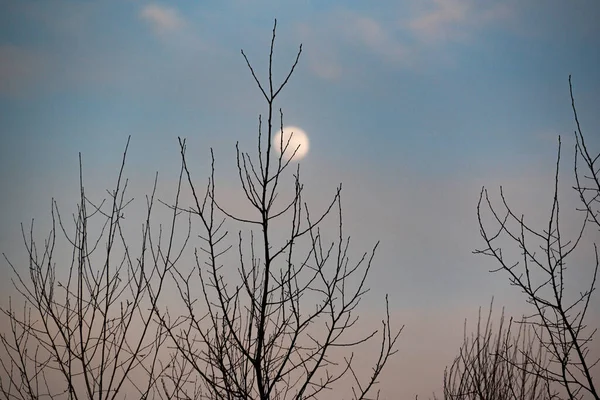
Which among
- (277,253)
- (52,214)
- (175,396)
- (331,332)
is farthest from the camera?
(52,214)

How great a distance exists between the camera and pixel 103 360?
362 cm

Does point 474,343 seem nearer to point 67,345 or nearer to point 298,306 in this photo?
point 298,306

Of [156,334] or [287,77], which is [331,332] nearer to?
[287,77]

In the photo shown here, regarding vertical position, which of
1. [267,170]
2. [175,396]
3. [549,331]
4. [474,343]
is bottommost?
[175,396]

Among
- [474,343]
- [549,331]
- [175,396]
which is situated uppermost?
[474,343]

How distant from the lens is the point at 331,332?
2996 mm

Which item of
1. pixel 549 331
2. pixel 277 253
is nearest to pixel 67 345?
pixel 277 253

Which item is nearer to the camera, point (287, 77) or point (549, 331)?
point (287, 77)

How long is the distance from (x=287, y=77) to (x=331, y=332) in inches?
54.4

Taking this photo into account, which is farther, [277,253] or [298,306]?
[298,306]

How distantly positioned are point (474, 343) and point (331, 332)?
3.67 metres

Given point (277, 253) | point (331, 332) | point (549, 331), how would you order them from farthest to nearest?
point (549, 331) < point (331, 332) < point (277, 253)

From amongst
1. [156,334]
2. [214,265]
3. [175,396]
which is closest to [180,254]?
[156,334]

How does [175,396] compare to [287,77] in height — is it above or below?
below
